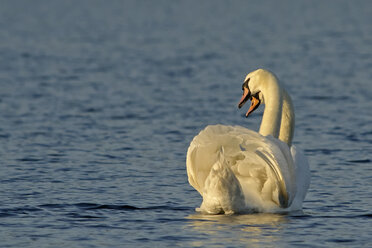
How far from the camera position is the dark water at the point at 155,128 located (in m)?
10.2

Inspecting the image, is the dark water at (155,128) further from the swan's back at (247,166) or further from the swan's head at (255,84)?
the swan's head at (255,84)

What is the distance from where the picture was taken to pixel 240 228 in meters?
10.0

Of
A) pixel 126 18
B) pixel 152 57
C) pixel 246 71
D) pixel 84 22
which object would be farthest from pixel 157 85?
pixel 126 18

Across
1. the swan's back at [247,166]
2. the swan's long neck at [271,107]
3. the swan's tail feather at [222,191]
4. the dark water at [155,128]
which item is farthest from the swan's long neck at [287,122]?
the swan's tail feather at [222,191]

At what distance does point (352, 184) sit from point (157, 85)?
11.3 meters

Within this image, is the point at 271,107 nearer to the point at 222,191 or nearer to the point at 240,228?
the point at 222,191

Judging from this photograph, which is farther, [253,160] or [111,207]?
[111,207]

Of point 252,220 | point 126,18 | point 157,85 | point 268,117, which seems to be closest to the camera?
point 252,220

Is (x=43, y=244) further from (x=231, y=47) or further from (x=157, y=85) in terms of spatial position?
(x=231, y=47)

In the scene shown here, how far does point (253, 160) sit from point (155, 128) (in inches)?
278

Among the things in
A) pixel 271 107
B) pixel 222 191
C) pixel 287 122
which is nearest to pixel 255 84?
pixel 271 107

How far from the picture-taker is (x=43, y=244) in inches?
375

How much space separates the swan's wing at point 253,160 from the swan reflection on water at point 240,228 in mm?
197

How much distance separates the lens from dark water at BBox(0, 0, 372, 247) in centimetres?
1019
